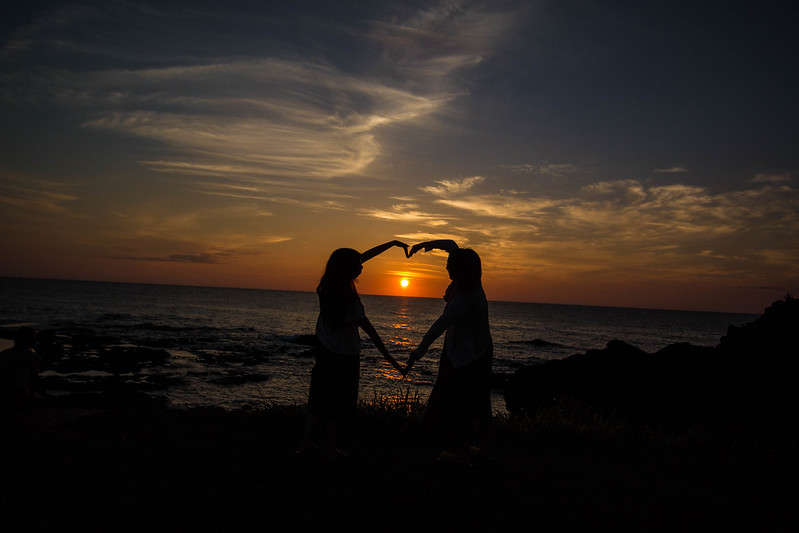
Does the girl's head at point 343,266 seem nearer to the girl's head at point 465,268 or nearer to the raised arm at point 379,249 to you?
the raised arm at point 379,249

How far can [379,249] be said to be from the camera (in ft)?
19.8

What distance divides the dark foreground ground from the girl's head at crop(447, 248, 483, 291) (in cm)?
208

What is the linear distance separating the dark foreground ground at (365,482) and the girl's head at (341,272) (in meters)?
1.98

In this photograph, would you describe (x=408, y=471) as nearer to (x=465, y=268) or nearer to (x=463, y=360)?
(x=463, y=360)

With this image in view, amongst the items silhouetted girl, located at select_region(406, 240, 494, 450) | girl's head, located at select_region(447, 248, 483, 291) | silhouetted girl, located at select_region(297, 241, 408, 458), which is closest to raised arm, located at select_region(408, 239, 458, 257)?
silhouetted girl, located at select_region(406, 240, 494, 450)

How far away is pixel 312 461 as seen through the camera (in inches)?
227

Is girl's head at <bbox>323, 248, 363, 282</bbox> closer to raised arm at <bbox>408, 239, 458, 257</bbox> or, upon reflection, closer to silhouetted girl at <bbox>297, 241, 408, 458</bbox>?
silhouetted girl at <bbox>297, 241, 408, 458</bbox>

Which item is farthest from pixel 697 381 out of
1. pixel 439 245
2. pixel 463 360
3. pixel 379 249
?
pixel 379 249

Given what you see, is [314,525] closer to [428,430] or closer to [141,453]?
[428,430]

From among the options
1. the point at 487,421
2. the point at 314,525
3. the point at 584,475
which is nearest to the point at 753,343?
the point at 584,475

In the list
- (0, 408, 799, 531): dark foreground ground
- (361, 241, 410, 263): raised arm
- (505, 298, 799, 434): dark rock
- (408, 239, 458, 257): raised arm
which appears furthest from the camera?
(505, 298, 799, 434): dark rock

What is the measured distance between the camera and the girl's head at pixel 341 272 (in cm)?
549

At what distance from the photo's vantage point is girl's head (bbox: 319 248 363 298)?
5.49 metres

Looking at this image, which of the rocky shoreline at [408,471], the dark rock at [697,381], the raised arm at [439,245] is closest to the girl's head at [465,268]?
the raised arm at [439,245]
